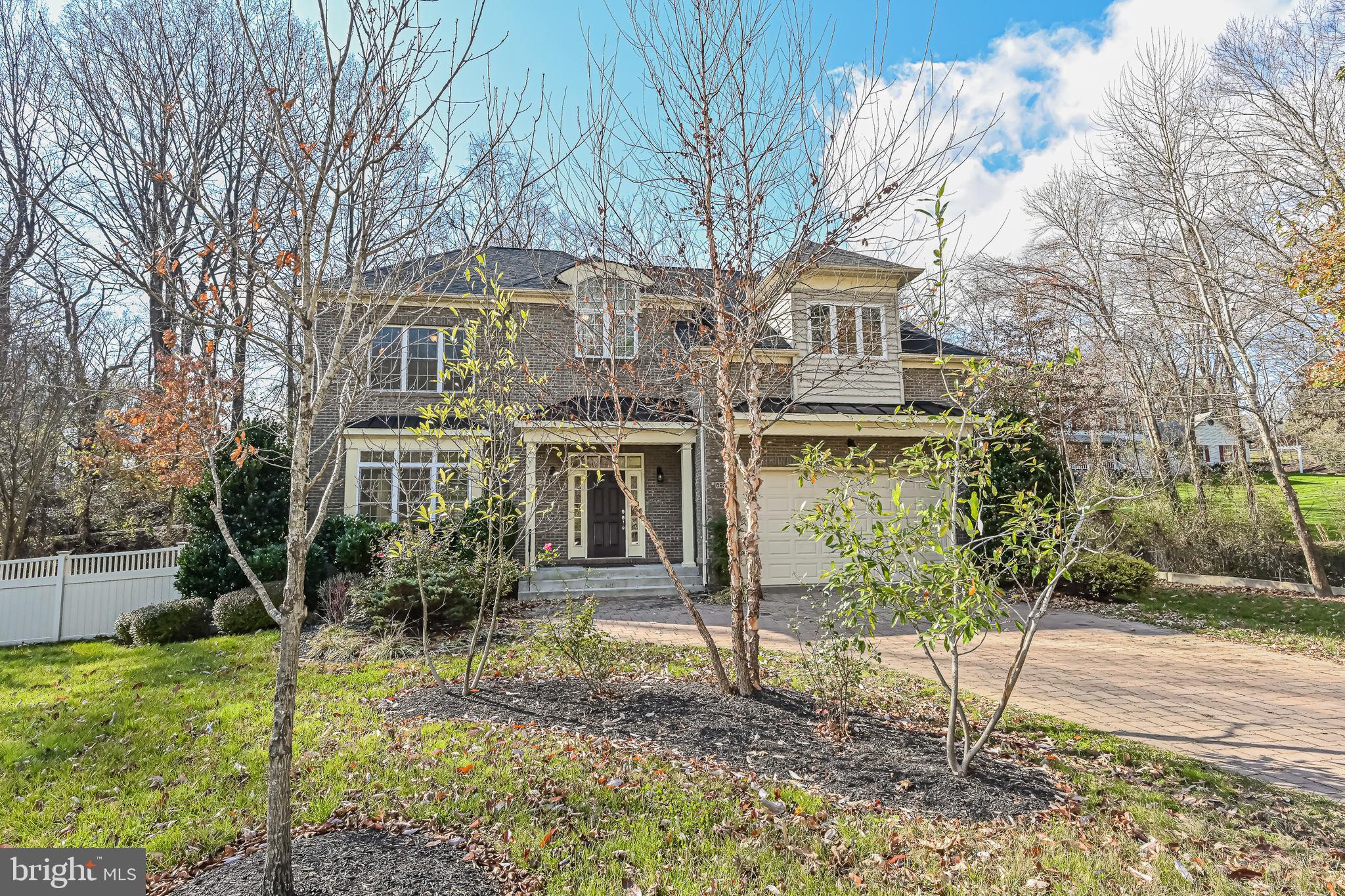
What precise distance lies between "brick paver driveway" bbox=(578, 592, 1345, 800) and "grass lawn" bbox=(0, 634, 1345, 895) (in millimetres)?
596

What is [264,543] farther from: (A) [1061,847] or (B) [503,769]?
(A) [1061,847]

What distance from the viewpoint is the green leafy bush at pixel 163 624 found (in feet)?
29.9

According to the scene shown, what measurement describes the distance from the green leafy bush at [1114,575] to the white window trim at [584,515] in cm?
851

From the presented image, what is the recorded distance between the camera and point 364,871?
3002 millimetres

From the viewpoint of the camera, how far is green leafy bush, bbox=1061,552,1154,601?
438 inches

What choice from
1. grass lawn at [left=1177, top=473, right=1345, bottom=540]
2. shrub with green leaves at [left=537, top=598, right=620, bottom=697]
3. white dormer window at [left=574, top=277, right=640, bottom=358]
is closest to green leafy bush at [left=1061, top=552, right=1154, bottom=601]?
grass lawn at [left=1177, top=473, right=1345, bottom=540]

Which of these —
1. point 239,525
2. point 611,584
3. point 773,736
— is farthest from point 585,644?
point 239,525

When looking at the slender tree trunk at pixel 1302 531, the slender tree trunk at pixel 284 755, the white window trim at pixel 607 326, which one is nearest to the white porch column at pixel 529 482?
the white window trim at pixel 607 326

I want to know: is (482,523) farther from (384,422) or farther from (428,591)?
(384,422)

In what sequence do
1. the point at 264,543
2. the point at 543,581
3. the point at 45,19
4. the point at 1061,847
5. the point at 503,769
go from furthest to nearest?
the point at 45,19 < the point at 543,581 < the point at 264,543 < the point at 503,769 < the point at 1061,847

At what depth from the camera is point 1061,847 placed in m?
3.25

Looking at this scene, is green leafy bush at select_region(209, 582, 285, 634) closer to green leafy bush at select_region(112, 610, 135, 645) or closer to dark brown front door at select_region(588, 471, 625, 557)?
green leafy bush at select_region(112, 610, 135, 645)

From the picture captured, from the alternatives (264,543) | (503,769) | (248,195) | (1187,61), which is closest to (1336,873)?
(503,769)

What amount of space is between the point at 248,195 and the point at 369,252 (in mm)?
16512
